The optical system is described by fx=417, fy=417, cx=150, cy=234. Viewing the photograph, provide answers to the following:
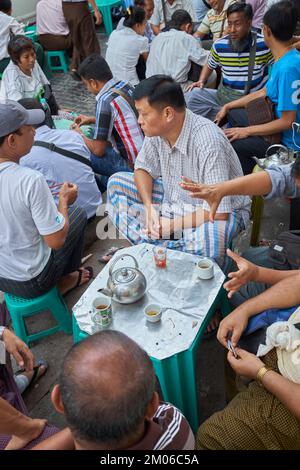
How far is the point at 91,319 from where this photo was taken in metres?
2.33

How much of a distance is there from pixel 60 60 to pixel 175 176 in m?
5.68

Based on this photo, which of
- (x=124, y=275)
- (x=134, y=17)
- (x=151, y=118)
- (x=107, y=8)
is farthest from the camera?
(x=107, y=8)

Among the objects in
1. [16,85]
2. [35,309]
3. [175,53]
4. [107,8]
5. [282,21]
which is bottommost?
[35,309]

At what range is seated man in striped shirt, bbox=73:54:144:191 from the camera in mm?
3802

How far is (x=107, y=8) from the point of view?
332 inches

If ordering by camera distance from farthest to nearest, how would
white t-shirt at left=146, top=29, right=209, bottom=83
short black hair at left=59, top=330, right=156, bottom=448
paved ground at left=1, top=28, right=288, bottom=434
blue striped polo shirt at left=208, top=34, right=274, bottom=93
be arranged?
white t-shirt at left=146, top=29, right=209, bottom=83
blue striped polo shirt at left=208, top=34, right=274, bottom=93
paved ground at left=1, top=28, right=288, bottom=434
short black hair at left=59, top=330, right=156, bottom=448

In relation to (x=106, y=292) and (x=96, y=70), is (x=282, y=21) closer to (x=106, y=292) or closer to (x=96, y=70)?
(x=96, y=70)

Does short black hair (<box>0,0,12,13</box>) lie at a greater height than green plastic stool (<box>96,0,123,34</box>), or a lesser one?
greater

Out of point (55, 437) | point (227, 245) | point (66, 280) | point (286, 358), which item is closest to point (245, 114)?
point (227, 245)

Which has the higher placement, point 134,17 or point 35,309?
point 134,17

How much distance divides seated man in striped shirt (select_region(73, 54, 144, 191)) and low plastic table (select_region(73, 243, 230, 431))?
Answer: 170 centimetres

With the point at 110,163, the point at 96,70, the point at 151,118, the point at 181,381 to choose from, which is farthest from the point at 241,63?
the point at 181,381

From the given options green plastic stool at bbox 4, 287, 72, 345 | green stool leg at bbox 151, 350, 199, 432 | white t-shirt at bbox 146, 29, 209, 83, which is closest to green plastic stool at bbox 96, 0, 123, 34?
white t-shirt at bbox 146, 29, 209, 83

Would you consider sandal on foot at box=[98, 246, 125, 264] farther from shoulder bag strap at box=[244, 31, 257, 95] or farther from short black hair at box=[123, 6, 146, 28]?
short black hair at box=[123, 6, 146, 28]
